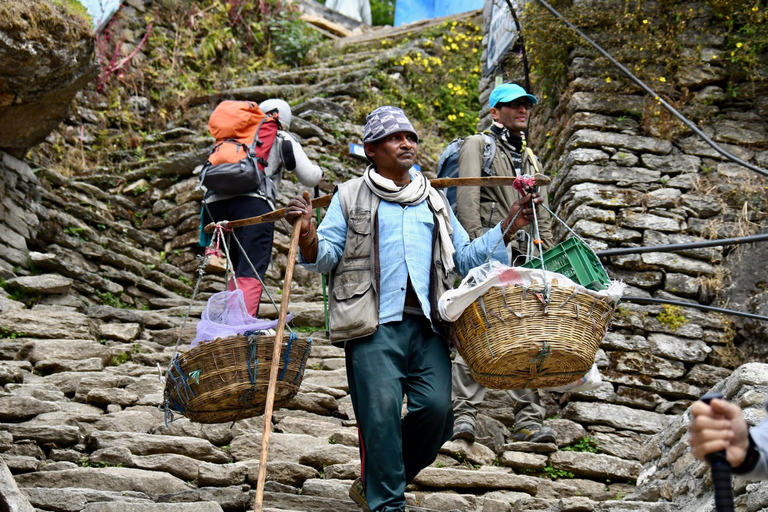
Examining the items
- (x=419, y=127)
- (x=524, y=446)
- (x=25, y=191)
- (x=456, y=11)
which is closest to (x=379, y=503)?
(x=524, y=446)

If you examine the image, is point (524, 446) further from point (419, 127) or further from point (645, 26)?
point (419, 127)

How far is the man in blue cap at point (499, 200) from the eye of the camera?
5398mm

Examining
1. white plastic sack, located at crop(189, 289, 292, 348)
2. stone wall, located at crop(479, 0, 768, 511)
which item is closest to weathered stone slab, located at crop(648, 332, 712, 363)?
stone wall, located at crop(479, 0, 768, 511)

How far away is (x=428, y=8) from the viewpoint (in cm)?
1764

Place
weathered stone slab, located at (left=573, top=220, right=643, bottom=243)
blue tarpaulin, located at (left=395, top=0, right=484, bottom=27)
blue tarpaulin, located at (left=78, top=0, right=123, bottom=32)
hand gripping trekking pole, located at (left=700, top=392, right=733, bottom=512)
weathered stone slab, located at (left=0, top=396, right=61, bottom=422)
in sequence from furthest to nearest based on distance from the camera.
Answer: blue tarpaulin, located at (left=395, top=0, right=484, bottom=27)
blue tarpaulin, located at (left=78, top=0, right=123, bottom=32)
weathered stone slab, located at (left=573, top=220, right=643, bottom=243)
weathered stone slab, located at (left=0, top=396, right=61, bottom=422)
hand gripping trekking pole, located at (left=700, top=392, right=733, bottom=512)

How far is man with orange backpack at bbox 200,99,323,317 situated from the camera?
6043 mm

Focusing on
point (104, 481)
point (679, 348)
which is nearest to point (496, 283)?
point (104, 481)

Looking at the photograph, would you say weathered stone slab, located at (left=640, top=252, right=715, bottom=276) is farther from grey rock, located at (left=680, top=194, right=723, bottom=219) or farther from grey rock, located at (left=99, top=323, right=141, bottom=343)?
grey rock, located at (left=99, top=323, right=141, bottom=343)

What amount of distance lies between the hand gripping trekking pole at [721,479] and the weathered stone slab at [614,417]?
161 inches

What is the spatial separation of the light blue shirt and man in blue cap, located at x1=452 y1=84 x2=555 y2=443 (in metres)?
1.18

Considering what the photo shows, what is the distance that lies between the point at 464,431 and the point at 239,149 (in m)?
2.34

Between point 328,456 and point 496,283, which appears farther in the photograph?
point 328,456

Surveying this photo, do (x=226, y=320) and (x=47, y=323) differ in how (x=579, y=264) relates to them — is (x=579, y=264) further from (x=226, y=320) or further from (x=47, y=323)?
(x=47, y=323)

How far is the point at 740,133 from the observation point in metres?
7.99
